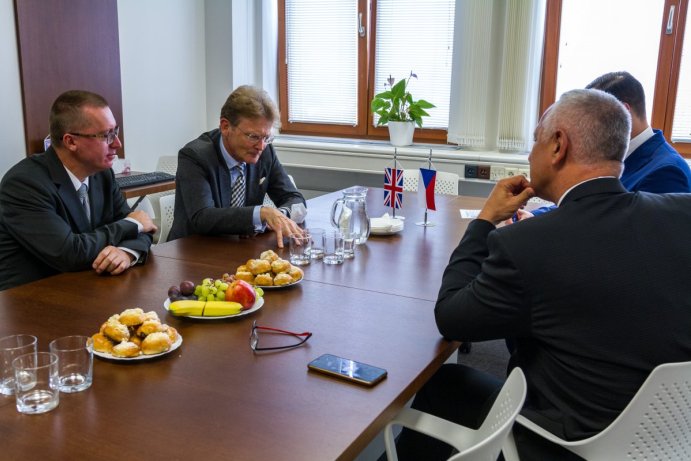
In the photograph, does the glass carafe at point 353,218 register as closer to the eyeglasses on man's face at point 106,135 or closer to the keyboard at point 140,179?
the eyeglasses on man's face at point 106,135

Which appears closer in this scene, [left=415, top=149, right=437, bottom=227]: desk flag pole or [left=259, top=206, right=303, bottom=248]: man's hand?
[left=259, top=206, right=303, bottom=248]: man's hand

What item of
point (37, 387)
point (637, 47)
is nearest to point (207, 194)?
point (37, 387)

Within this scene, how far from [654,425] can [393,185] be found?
68.6 inches

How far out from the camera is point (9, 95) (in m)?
3.67

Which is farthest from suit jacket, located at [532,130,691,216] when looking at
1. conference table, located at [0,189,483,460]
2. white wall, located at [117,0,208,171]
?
white wall, located at [117,0,208,171]

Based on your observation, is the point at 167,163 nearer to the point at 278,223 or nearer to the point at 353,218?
the point at 278,223

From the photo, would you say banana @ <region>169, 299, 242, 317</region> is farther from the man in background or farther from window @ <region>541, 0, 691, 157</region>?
window @ <region>541, 0, 691, 157</region>

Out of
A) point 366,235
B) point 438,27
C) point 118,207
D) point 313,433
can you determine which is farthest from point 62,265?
point 438,27

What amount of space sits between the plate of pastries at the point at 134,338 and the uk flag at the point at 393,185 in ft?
5.36

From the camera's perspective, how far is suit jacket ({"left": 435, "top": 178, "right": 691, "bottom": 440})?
4.37 feet

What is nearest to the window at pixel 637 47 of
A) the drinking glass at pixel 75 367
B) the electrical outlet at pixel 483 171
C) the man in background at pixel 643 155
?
the electrical outlet at pixel 483 171

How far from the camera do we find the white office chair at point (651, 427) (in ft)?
4.05

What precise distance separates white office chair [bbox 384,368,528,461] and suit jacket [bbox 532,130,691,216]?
1.49 meters

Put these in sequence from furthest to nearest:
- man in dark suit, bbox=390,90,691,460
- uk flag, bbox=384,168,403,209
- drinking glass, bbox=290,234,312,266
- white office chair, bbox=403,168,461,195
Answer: white office chair, bbox=403,168,461,195, uk flag, bbox=384,168,403,209, drinking glass, bbox=290,234,312,266, man in dark suit, bbox=390,90,691,460
